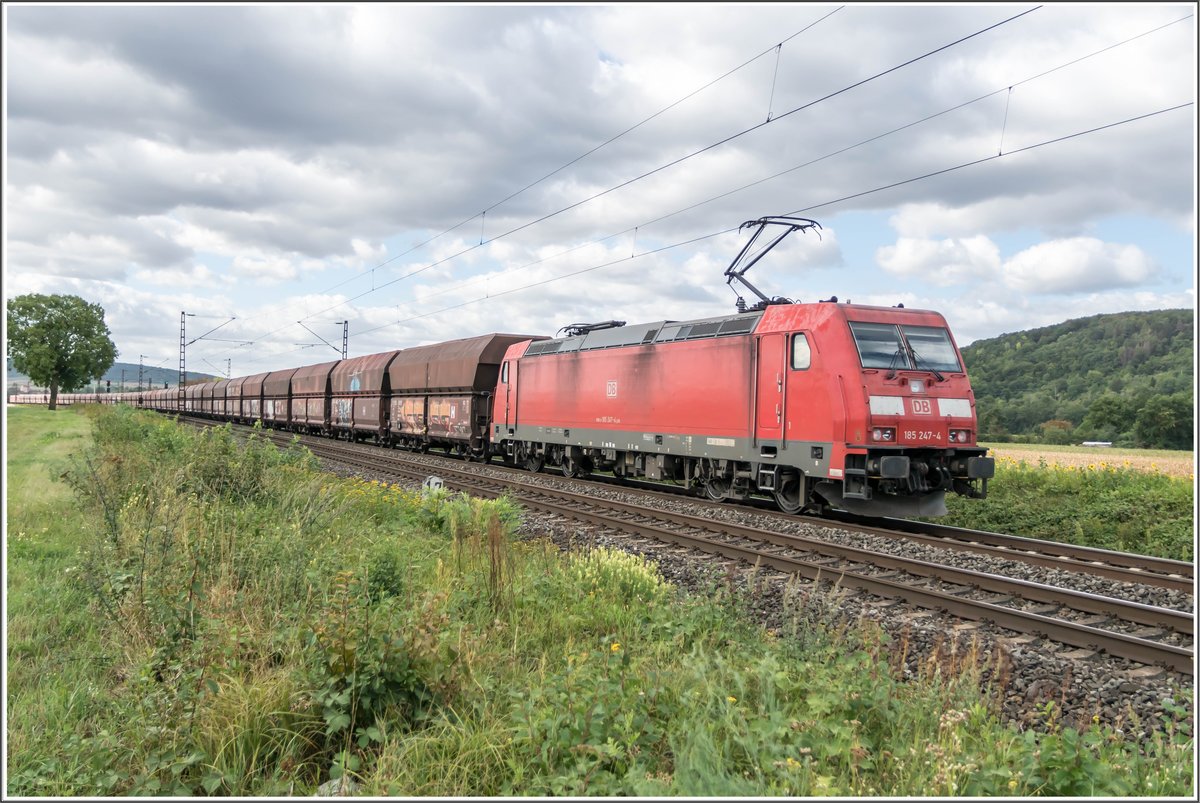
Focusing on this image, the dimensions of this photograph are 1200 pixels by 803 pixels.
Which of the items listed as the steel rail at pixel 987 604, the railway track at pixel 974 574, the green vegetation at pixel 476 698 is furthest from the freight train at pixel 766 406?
the green vegetation at pixel 476 698

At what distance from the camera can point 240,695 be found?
4.19 metres

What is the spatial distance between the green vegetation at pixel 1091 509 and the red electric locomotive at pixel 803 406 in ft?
6.13

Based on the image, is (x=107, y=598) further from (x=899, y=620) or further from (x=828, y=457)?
Result: (x=828, y=457)

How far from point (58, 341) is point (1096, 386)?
76.3m

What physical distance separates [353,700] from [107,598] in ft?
10.7

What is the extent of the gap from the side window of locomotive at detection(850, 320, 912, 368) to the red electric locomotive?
2 centimetres

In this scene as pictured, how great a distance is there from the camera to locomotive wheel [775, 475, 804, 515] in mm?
13312

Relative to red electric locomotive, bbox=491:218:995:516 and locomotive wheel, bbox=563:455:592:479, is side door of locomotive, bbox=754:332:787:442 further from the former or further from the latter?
locomotive wheel, bbox=563:455:592:479

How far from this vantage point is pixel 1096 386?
30.9 metres

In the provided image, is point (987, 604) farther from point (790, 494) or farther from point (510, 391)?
point (510, 391)

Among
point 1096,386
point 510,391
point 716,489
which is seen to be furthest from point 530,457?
point 1096,386

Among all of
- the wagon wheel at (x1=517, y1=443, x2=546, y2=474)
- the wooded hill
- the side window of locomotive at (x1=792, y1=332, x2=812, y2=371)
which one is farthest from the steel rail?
the wooded hill

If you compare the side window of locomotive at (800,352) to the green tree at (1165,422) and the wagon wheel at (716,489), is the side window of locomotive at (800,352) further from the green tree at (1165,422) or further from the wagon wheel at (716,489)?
the green tree at (1165,422)

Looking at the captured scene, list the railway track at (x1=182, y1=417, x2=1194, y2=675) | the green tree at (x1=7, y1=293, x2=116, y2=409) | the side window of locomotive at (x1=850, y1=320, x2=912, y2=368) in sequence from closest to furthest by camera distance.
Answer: the railway track at (x1=182, y1=417, x2=1194, y2=675) < the side window of locomotive at (x1=850, y1=320, x2=912, y2=368) < the green tree at (x1=7, y1=293, x2=116, y2=409)
